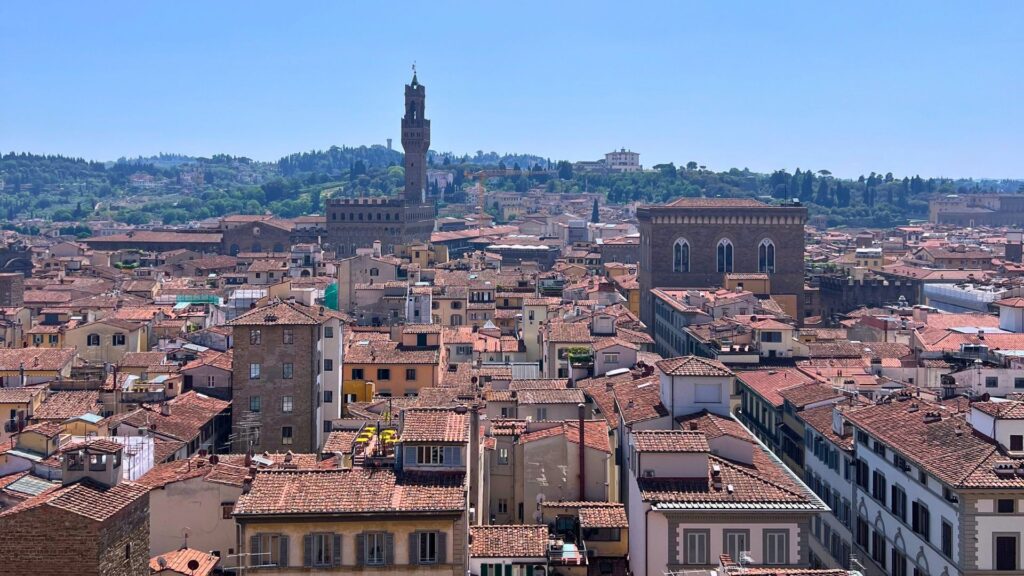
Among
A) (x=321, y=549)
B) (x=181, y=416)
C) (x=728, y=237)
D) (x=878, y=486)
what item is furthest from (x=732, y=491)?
(x=728, y=237)

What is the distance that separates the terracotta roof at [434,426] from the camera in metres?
20.9

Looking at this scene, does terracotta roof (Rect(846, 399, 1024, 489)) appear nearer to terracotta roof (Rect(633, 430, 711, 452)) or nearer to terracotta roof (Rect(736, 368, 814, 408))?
terracotta roof (Rect(633, 430, 711, 452))

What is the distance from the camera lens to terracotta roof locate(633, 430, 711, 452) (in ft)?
74.8

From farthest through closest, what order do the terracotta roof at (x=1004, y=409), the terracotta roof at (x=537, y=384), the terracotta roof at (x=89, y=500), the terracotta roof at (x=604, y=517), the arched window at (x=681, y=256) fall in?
1. the arched window at (x=681, y=256)
2. the terracotta roof at (x=537, y=384)
3. the terracotta roof at (x=604, y=517)
4. the terracotta roof at (x=1004, y=409)
5. the terracotta roof at (x=89, y=500)

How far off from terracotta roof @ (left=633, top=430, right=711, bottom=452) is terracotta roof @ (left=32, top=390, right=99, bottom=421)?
1700 cm

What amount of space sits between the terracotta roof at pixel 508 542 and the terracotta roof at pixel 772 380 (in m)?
12.8

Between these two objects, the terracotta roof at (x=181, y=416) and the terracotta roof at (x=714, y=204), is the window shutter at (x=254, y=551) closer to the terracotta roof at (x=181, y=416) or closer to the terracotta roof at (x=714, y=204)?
the terracotta roof at (x=181, y=416)

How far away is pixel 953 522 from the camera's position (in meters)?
22.7

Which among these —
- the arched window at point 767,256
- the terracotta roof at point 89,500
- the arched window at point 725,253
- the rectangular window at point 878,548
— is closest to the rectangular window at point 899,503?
the rectangular window at point 878,548

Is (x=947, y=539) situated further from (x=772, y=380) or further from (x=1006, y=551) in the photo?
(x=772, y=380)

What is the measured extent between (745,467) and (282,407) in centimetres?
→ 1548

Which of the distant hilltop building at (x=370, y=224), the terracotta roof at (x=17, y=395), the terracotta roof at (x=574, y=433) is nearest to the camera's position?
the terracotta roof at (x=574, y=433)

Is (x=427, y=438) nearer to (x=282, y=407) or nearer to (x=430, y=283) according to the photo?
(x=282, y=407)

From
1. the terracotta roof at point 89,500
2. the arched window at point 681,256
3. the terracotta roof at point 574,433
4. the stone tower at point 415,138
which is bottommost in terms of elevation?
the terracotta roof at point 574,433
